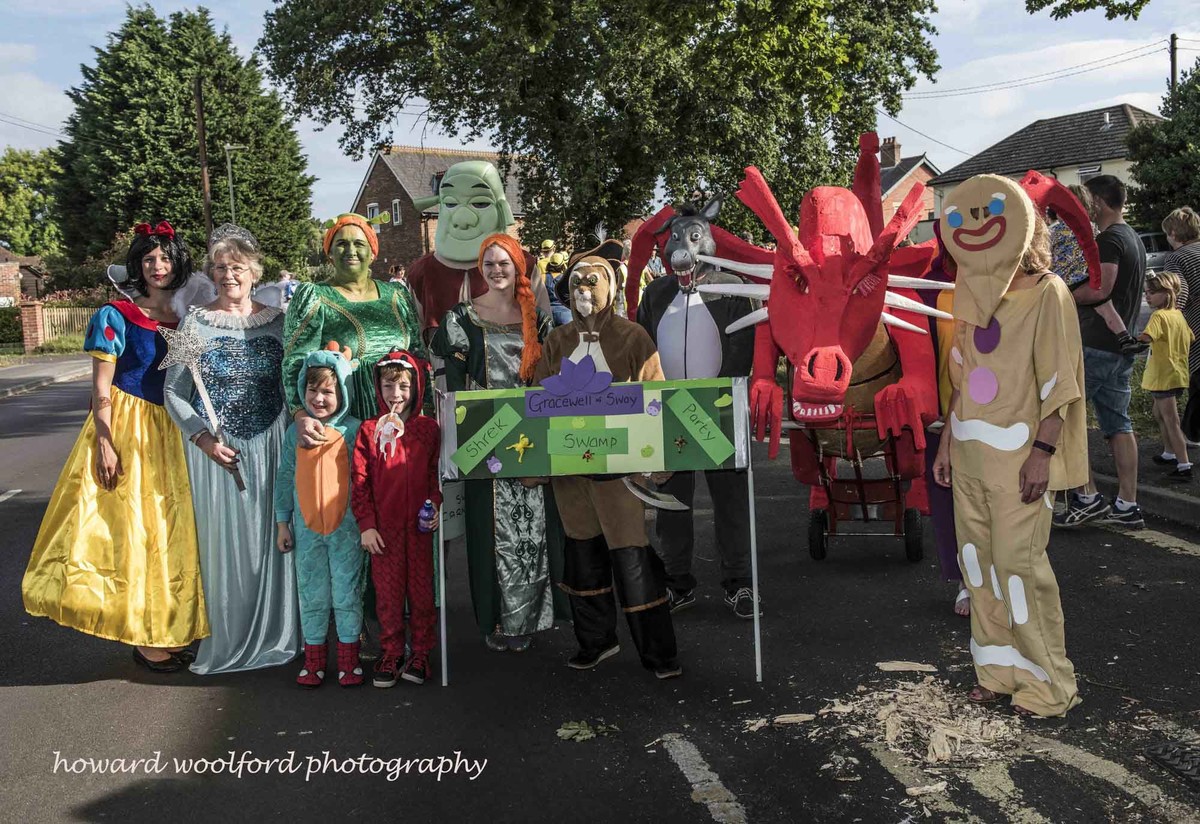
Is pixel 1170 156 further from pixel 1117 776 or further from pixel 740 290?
pixel 1117 776

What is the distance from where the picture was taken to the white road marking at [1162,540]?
20.2ft

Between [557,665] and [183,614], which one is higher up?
[183,614]

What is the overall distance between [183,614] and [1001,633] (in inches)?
144

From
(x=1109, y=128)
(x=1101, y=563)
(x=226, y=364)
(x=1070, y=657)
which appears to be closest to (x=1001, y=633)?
(x=1070, y=657)

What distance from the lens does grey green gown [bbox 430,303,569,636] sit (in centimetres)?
507

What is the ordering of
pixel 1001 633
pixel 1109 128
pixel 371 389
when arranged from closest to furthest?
pixel 1001 633, pixel 371 389, pixel 1109 128

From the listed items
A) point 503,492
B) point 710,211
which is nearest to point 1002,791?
point 503,492

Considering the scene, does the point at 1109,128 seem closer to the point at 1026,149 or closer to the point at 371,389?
the point at 1026,149

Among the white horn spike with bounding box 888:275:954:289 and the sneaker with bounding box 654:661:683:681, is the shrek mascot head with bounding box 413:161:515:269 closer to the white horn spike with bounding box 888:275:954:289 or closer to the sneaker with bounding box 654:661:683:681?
the white horn spike with bounding box 888:275:954:289

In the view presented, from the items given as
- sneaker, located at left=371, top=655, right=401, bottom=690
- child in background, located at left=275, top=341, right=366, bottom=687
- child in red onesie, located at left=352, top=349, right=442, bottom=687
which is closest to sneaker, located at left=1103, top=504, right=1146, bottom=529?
child in red onesie, located at left=352, top=349, right=442, bottom=687

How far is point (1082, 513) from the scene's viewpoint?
22.7 feet

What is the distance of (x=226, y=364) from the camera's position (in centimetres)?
496

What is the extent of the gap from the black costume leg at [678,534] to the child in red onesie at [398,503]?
1292 millimetres

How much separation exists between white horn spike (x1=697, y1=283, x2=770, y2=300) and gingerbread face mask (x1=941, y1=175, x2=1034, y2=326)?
3.51ft
